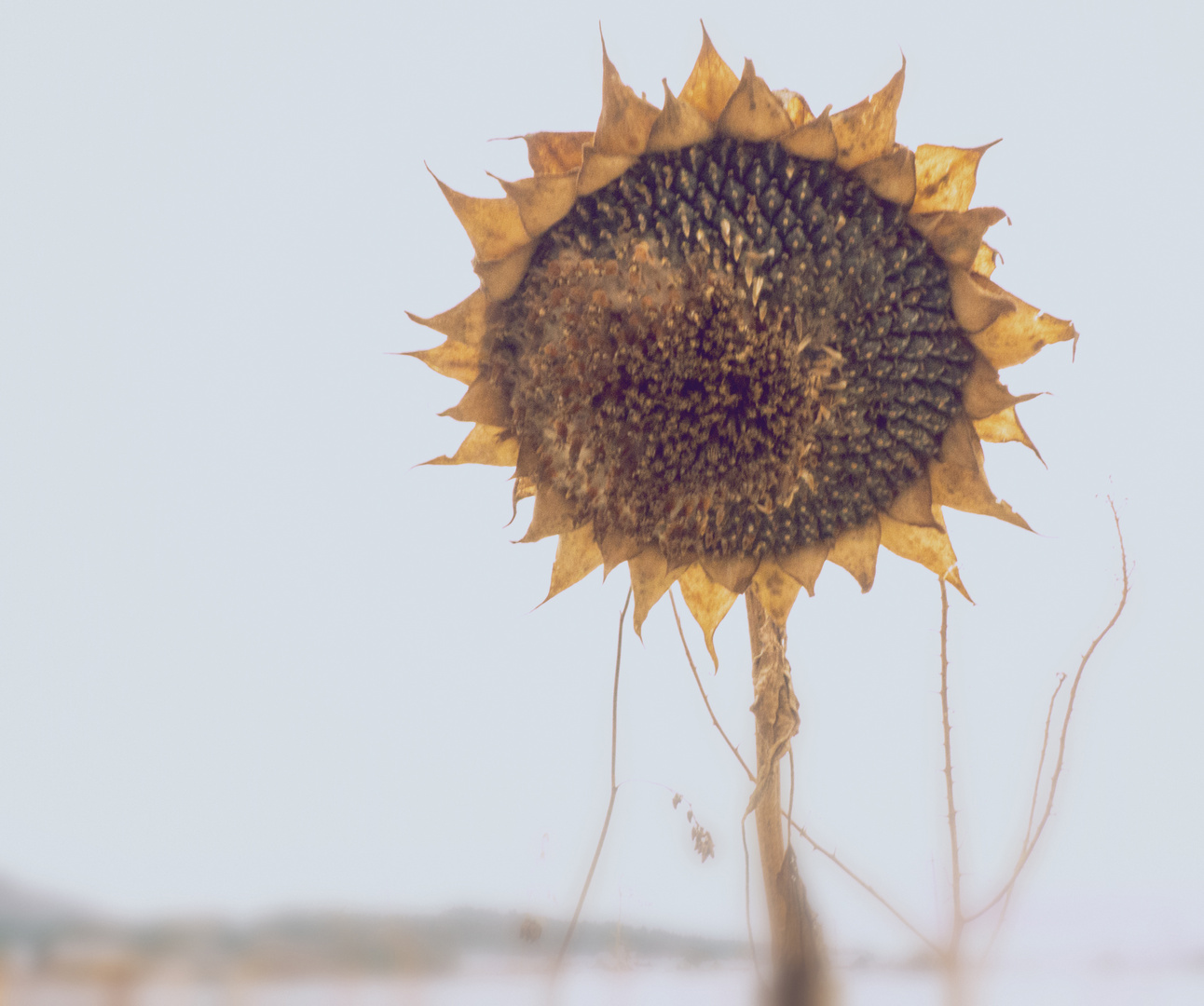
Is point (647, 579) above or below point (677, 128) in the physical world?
below

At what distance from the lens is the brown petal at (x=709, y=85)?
0.40 metres

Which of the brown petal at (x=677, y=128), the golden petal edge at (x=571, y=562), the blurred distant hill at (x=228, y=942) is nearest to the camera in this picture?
the blurred distant hill at (x=228, y=942)

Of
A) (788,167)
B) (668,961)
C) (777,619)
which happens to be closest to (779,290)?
(788,167)

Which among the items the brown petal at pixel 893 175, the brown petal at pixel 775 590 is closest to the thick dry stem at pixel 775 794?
the brown petal at pixel 775 590

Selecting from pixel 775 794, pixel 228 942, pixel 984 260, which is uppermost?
pixel 984 260

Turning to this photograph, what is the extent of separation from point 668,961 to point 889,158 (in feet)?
1.23

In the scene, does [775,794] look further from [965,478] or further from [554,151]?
[554,151]

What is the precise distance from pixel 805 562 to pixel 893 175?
0.19 meters

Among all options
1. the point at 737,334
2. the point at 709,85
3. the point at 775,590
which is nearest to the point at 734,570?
the point at 775,590

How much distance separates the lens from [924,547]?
47cm

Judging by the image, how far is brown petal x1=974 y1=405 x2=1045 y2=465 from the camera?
1.47ft

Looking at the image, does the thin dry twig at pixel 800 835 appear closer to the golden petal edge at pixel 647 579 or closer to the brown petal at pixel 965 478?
the golden petal edge at pixel 647 579

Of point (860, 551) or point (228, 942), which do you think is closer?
point (228, 942)

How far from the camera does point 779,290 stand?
1.32ft
